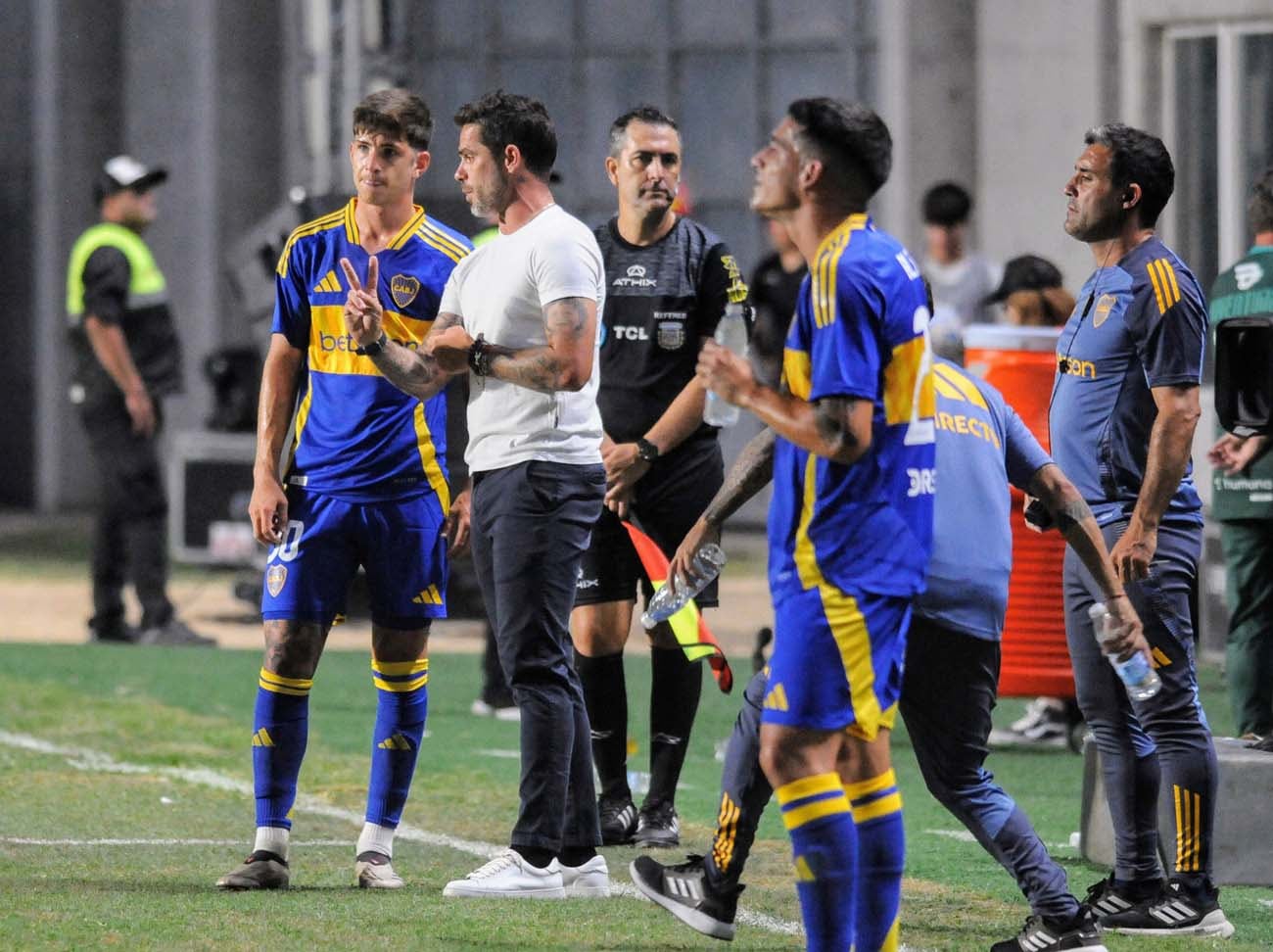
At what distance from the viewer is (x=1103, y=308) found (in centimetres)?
617

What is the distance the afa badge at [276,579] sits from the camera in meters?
6.50

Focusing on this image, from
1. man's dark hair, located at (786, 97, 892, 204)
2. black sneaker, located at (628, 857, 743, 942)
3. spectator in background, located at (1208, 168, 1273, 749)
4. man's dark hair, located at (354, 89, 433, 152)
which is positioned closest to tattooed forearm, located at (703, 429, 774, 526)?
man's dark hair, located at (786, 97, 892, 204)

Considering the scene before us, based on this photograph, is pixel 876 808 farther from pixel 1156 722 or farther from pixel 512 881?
pixel 512 881

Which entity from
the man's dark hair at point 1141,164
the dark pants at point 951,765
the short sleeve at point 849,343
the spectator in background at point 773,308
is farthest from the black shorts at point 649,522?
the spectator in background at point 773,308

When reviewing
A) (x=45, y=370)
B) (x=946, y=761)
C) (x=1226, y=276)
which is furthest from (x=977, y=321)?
(x=45, y=370)

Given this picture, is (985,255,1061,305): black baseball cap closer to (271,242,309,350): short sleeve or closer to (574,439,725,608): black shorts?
(574,439,725,608): black shorts

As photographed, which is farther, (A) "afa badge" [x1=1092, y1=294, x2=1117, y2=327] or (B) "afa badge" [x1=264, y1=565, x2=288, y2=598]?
(B) "afa badge" [x1=264, y1=565, x2=288, y2=598]

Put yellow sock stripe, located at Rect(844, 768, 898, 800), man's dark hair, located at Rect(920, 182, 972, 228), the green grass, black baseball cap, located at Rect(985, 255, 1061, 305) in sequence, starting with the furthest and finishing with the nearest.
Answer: man's dark hair, located at Rect(920, 182, 972, 228)
black baseball cap, located at Rect(985, 255, 1061, 305)
the green grass
yellow sock stripe, located at Rect(844, 768, 898, 800)

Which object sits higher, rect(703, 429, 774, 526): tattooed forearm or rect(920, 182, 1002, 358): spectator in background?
rect(920, 182, 1002, 358): spectator in background

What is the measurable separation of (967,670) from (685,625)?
221 centimetres

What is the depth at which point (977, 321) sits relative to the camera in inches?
481

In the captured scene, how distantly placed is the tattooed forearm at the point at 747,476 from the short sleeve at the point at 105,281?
26.8ft

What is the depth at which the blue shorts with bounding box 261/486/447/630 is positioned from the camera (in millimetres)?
6500

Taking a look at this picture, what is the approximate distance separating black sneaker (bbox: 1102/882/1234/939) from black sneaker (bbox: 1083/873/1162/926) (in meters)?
0.01
